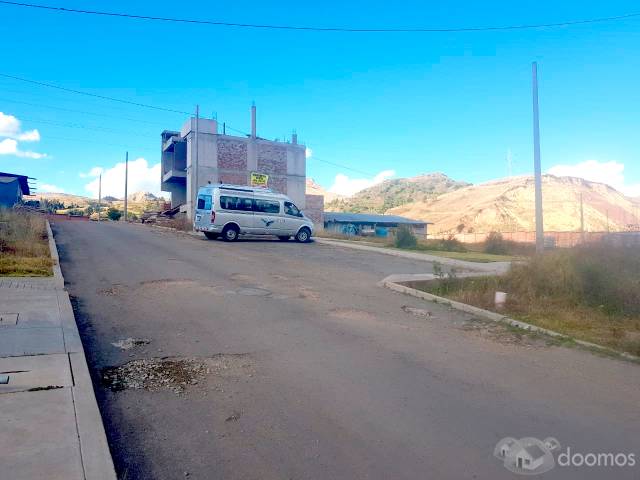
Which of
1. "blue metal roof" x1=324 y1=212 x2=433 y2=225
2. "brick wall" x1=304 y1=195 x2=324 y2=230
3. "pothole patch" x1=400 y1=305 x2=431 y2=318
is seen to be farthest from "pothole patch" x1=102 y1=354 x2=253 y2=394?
"blue metal roof" x1=324 y1=212 x2=433 y2=225

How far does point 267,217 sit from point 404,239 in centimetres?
730

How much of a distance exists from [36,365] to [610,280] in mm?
9396

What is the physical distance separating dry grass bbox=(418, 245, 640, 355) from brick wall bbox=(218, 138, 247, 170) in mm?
34260

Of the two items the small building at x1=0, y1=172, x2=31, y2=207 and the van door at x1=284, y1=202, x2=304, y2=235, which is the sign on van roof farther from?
the van door at x1=284, y1=202, x2=304, y2=235

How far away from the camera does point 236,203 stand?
23.1 meters

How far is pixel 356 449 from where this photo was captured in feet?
12.9

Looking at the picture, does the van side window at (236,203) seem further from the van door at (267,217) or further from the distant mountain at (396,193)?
the distant mountain at (396,193)

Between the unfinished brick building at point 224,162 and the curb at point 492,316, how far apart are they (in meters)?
31.1

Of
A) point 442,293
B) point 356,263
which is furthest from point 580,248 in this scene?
point 356,263

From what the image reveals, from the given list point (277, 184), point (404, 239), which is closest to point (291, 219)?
point (404, 239)

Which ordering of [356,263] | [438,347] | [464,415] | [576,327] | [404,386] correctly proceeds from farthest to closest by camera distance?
[356,263] → [576,327] → [438,347] → [404,386] → [464,415]

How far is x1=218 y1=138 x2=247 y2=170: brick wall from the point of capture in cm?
4331

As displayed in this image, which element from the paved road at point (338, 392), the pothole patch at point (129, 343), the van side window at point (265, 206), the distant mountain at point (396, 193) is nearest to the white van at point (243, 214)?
the van side window at point (265, 206)

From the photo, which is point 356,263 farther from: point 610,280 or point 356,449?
point 356,449
